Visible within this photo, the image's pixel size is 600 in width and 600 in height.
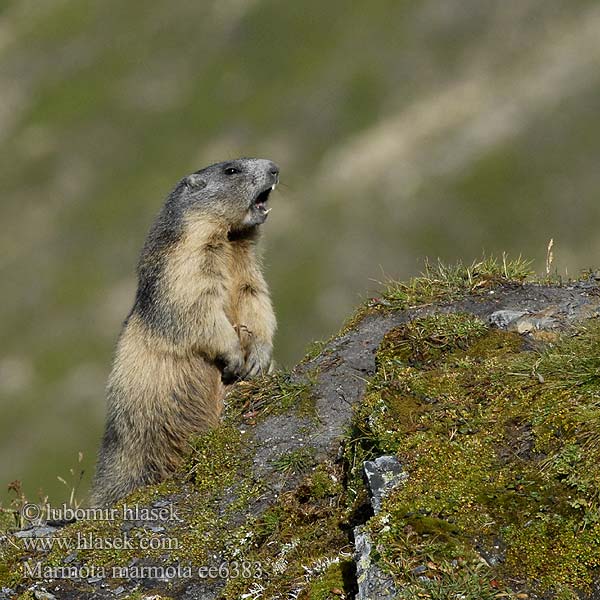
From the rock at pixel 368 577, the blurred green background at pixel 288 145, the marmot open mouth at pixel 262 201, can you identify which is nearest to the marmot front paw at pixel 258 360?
the marmot open mouth at pixel 262 201

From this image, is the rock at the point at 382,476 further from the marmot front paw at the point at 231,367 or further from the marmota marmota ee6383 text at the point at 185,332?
the marmot front paw at the point at 231,367

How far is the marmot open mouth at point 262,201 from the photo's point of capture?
33.9 ft

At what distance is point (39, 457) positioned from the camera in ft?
167

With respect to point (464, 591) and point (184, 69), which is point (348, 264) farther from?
point (464, 591)

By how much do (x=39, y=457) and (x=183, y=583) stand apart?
4685 cm

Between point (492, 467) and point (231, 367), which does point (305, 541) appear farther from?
point (231, 367)

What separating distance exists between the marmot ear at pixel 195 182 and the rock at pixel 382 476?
513 cm

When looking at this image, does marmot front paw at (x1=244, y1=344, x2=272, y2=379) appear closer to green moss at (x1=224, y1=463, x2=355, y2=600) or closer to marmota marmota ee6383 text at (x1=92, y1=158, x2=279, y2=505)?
marmota marmota ee6383 text at (x1=92, y1=158, x2=279, y2=505)

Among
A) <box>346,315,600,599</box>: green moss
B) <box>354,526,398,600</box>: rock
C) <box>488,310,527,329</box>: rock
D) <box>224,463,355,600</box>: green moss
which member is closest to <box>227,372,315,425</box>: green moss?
<box>224,463,355,600</box>: green moss

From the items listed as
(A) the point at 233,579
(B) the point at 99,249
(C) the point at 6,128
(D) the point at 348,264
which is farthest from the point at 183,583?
(C) the point at 6,128

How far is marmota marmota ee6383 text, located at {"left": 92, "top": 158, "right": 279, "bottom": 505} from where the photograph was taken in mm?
9188

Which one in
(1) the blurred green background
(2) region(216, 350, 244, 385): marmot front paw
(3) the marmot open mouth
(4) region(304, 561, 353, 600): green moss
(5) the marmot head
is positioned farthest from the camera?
(1) the blurred green background

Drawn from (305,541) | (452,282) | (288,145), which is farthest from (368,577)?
(288,145)

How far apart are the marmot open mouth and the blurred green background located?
A: 137 ft
